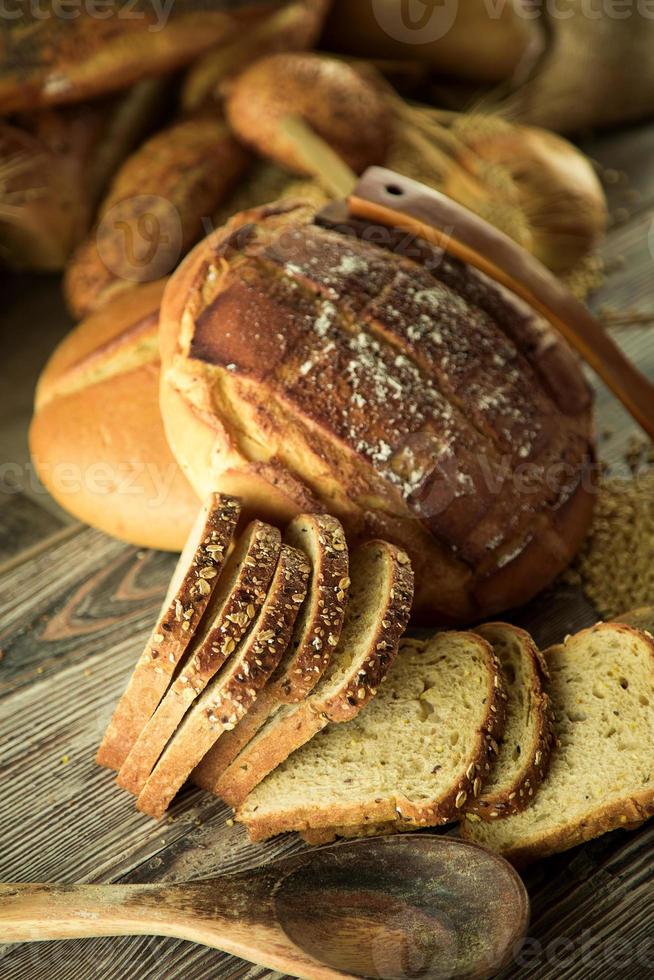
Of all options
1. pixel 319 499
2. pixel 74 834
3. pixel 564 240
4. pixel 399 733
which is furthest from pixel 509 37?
pixel 74 834

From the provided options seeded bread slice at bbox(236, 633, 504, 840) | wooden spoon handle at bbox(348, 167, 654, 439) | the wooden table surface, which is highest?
wooden spoon handle at bbox(348, 167, 654, 439)

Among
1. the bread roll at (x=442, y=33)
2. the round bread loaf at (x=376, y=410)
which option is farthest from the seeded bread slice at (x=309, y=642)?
the bread roll at (x=442, y=33)

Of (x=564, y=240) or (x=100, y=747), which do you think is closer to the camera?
(x=100, y=747)

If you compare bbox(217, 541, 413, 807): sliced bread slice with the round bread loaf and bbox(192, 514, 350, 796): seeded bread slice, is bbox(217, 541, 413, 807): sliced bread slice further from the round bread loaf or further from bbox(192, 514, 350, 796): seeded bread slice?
the round bread loaf

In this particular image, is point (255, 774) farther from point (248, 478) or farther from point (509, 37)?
point (509, 37)

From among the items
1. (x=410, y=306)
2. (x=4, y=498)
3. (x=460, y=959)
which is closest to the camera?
(x=460, y=959)

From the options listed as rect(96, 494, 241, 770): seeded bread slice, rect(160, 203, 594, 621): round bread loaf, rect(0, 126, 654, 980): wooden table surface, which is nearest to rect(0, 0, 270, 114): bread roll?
rect(0, 126, 654, 980): wooden table surface

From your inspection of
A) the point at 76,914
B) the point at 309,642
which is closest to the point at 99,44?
the point at 309,642
